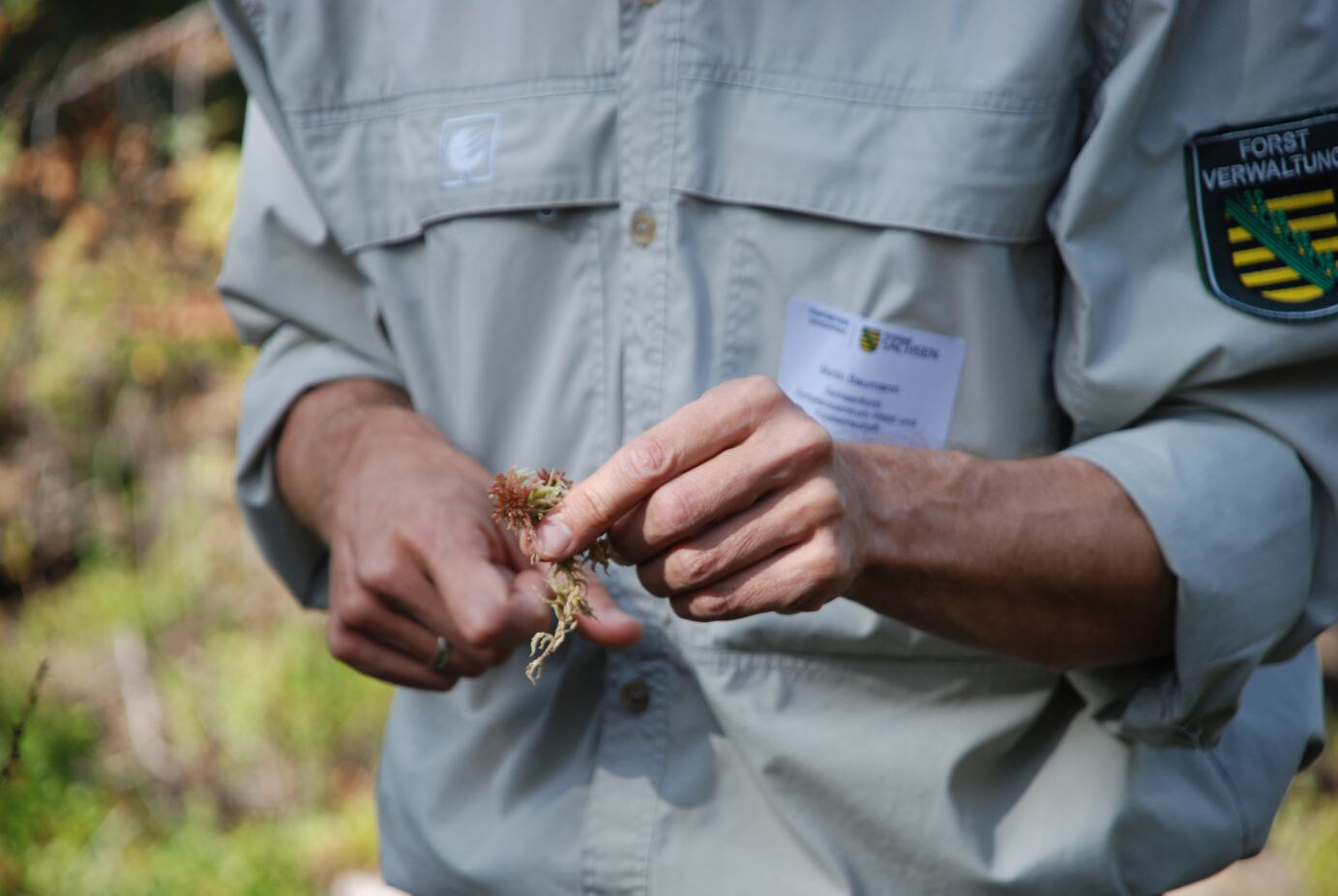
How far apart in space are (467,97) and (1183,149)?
1039 mm

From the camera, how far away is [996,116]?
5.14 feet

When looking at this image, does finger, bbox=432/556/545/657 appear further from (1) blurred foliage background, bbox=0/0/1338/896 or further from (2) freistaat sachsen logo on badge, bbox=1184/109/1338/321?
(1) blurred foliage background, bbox=0/0/1338/896

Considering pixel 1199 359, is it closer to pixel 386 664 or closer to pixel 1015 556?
pixel 1015 556

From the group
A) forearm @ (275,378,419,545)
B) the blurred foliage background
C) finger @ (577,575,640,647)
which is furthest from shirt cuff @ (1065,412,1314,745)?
the blurred foliage background

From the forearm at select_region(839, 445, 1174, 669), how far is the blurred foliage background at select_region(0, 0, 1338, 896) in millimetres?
3214

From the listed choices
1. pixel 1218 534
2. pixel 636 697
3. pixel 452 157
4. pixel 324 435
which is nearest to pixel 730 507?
pixel 636 697

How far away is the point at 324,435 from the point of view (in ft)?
6.46

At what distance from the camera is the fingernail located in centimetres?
131

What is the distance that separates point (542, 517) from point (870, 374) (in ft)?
1.82

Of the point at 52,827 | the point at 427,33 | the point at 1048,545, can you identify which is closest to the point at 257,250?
the point at 427,33

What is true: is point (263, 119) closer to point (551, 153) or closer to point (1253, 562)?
point (551, 153)

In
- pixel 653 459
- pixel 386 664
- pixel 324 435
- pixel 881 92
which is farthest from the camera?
pixel 324 435

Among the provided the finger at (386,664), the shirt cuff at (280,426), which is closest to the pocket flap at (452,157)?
the shirt cuff at (280,426)

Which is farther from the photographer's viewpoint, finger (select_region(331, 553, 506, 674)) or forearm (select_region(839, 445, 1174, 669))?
finger (select_region(331, 553, 506, 674))
